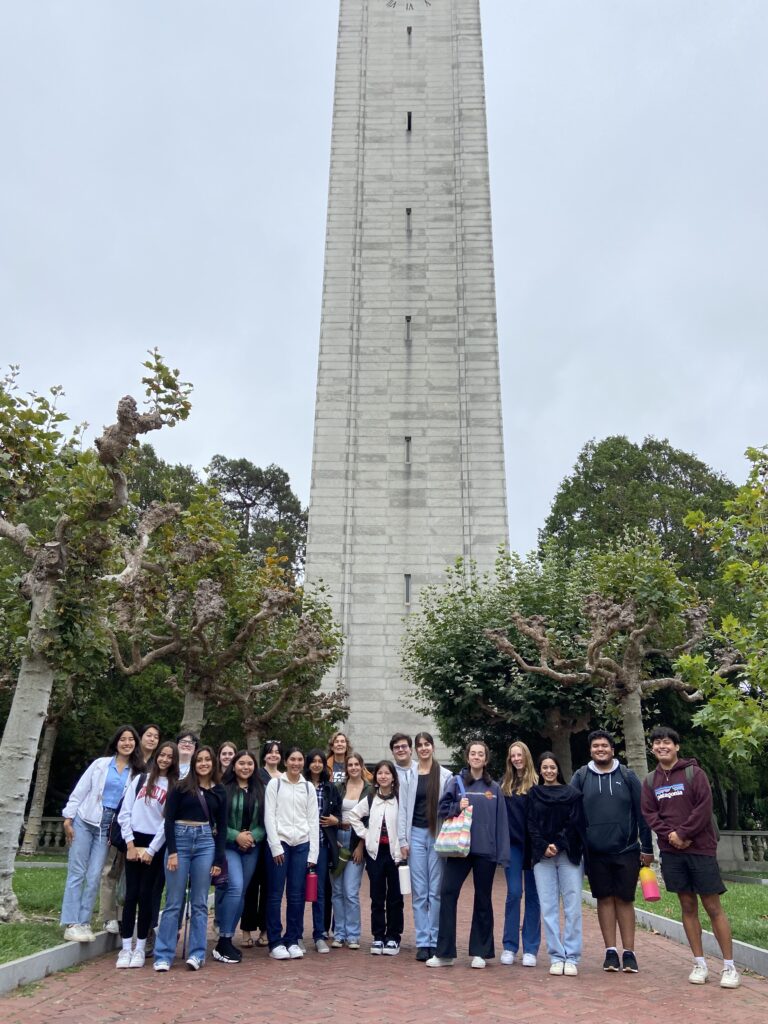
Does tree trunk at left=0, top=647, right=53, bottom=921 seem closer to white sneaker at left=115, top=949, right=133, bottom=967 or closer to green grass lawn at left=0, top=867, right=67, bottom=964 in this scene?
green grass lawn at left=0, top=867, right=67, bottom=964

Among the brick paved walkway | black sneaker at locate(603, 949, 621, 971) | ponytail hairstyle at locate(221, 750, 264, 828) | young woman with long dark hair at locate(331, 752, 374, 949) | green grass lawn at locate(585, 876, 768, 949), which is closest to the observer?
the brick paved walkway

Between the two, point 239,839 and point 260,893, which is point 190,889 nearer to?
point 239,839

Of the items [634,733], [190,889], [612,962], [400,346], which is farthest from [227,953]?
[400,346]

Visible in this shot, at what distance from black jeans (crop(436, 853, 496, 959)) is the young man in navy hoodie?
904 mm

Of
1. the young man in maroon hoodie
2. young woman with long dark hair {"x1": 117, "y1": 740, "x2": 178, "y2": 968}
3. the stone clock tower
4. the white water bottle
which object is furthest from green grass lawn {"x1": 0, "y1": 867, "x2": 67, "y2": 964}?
the stone clock tower

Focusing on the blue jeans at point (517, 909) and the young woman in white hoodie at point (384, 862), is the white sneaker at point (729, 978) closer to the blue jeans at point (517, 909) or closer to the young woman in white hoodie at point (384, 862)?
the blue jeans at point (517, 909)

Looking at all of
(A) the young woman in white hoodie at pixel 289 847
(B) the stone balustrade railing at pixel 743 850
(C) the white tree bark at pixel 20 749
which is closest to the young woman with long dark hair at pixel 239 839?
(A) the young woman in white hoodie at pixel 289 847

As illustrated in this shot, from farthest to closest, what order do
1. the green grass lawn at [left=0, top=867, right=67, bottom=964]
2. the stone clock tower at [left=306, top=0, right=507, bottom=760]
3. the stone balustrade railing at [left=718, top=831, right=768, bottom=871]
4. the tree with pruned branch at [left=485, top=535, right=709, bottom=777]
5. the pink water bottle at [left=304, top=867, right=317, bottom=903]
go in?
the stone clock tower at [left=306, top=0, right=507, bottom=760] → the stone balustrade railing at [left=718, top=831, right=768, bottom=871] → the tree with pruned branch at [left=485, top=535, right=709, bottom=777] → the pink water bottle at [left=304, top=867, right=317, bottom=903] → the green grass lawn at [left=0, top=867, right=67, bottom=964]

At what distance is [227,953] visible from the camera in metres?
7.95

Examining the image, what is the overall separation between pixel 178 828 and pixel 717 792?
28980mm

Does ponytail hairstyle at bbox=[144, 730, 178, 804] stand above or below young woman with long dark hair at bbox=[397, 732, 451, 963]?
above

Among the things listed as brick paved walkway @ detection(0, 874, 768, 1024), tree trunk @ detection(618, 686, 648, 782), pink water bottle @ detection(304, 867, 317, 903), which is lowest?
brick paved walkway @ detection(0, 874, 768, 1024)

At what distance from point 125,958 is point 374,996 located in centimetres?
229

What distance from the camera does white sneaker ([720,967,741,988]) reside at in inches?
277
